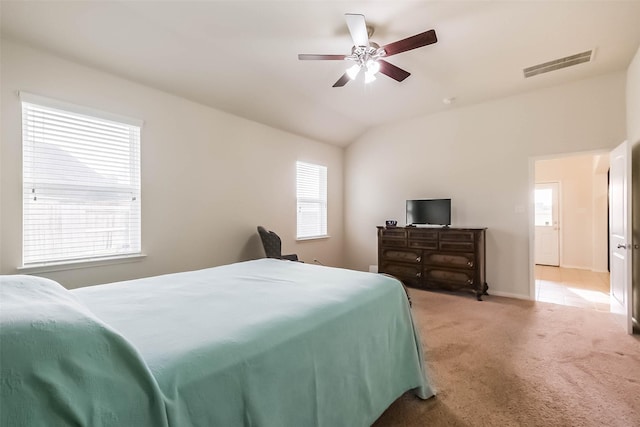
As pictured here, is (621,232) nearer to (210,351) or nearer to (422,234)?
(422,234)

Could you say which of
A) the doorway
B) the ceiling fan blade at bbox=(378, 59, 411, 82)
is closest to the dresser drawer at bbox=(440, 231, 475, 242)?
the doorway

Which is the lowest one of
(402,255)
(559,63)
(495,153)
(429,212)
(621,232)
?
(402,255)

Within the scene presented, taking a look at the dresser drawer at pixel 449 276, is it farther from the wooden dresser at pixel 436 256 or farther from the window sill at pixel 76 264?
the window sill at pixel 76 264

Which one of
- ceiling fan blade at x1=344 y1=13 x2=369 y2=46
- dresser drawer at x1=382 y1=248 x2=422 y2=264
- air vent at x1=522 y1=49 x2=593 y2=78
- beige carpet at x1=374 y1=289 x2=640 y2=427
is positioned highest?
air vent at x1=522 y1=49 x2=593 y2=78

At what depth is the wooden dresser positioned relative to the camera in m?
3.96

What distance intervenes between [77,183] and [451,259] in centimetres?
453

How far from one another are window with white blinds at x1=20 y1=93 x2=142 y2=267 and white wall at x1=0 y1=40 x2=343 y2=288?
83 mm

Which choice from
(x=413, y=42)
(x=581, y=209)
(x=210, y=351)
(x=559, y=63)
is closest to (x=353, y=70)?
(x=413, y=42)

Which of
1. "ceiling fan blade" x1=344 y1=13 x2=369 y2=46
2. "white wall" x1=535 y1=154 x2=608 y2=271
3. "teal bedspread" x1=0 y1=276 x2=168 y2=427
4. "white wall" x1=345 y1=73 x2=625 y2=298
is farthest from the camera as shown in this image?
"white wall" x1=535 y1=154 x2=608 y2=271

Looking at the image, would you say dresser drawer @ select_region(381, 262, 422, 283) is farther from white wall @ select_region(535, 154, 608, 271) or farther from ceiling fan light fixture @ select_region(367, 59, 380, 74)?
white wall @ select_region(535, 154, 608, 271)

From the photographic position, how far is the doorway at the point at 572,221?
222 inches

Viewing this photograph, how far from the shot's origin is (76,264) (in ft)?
8.63

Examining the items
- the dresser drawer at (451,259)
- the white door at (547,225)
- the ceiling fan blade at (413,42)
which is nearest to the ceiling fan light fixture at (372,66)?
the ceiling fan blade at (413,42)

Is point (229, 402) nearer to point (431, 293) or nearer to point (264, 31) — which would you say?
point (264, 31)
